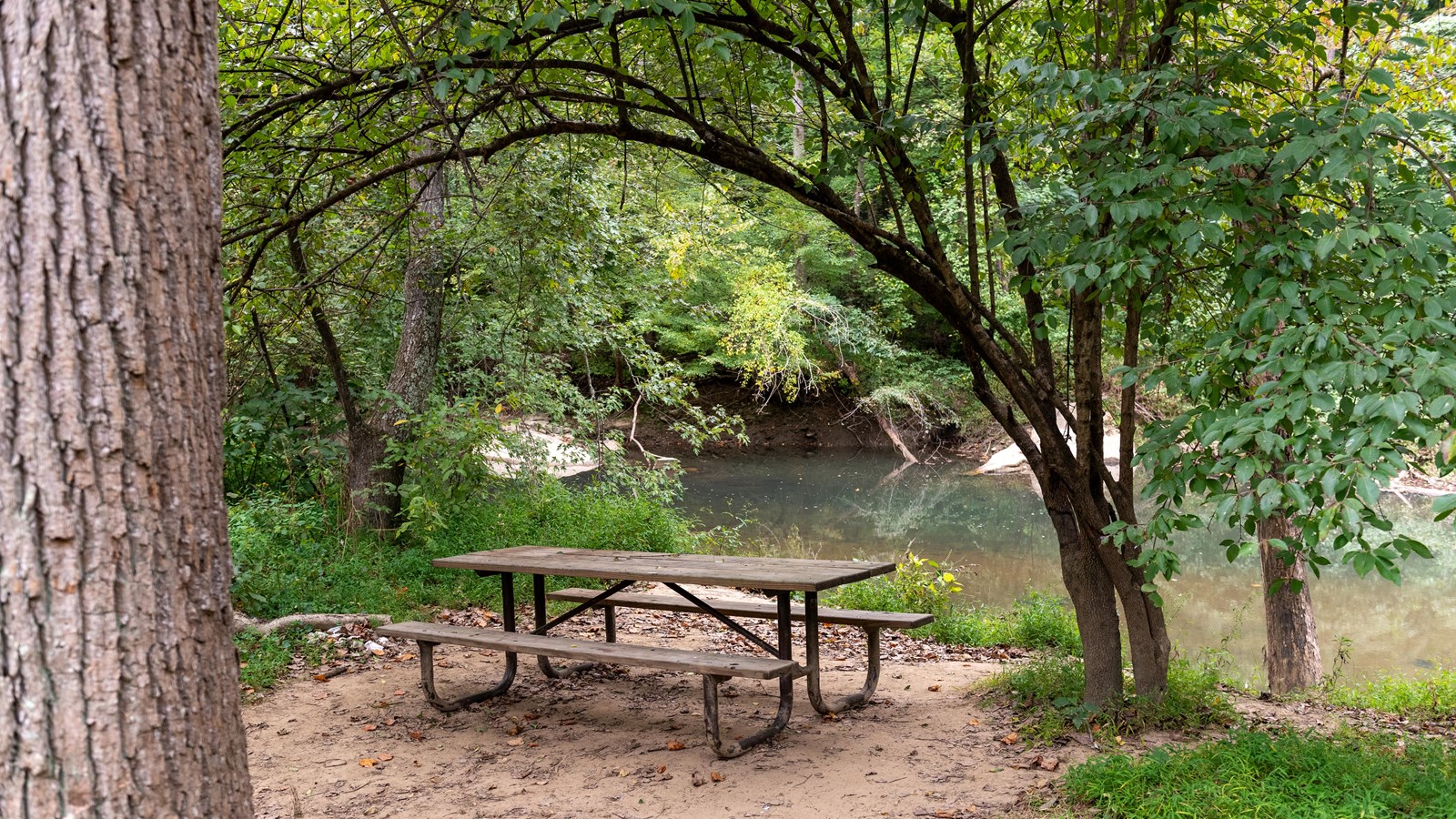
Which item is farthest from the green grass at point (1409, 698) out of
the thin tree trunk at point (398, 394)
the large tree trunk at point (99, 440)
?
the thin tree trunk at point (398, 394)

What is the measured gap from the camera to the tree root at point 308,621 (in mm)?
6383

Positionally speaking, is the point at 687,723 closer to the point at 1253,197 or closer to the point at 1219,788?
the point at 1219,788

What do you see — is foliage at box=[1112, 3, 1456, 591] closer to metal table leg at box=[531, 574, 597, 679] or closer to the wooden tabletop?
the wooden tabletop

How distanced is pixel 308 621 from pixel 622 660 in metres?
2.88

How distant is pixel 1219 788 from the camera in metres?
A: 3.54

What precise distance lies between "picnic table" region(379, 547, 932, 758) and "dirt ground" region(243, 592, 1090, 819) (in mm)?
139

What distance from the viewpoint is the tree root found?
20.9 ft

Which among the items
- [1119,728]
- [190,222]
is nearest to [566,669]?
[1119,728]

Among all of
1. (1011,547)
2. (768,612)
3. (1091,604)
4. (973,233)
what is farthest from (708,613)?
(1011,547)

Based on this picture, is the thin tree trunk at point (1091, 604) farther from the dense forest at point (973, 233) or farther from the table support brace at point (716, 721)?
the table support brace at point (716, 721)

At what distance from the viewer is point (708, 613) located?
5.30 meters

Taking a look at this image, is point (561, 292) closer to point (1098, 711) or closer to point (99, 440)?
point (1098, 711)

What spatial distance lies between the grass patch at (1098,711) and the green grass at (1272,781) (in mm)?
470

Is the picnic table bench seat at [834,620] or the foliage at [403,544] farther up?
the foliage at [403,544]
